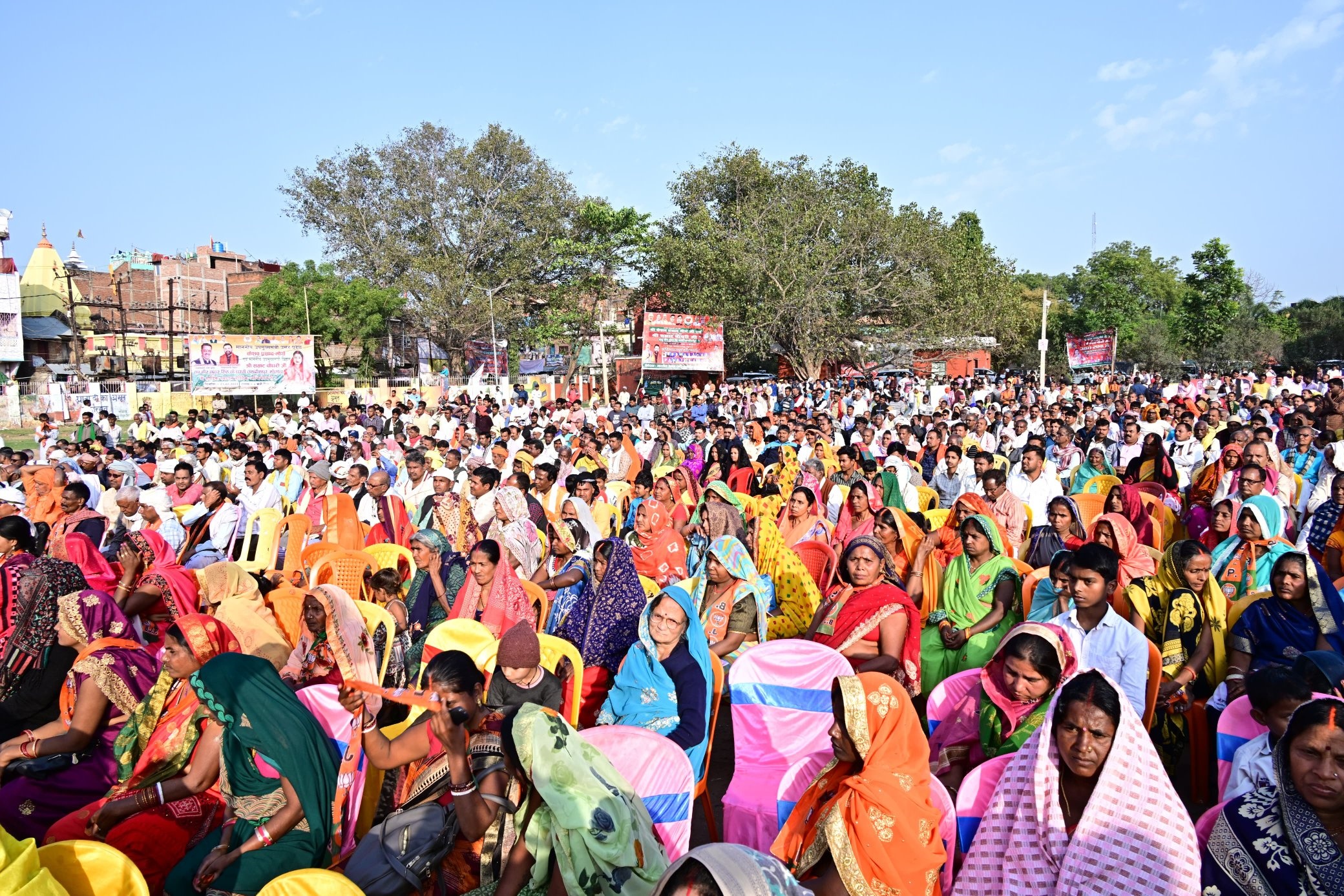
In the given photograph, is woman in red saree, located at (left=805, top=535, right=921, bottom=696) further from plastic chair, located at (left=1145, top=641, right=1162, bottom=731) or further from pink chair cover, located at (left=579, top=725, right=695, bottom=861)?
pink chair cover, located at (left=579, top=725, right=695, bottom=861)

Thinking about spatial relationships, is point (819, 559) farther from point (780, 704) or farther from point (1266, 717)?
point (1266, 717)

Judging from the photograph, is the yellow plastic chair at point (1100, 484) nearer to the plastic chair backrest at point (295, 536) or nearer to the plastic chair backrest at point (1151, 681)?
the plastic chair backrest at point (1151, 681)

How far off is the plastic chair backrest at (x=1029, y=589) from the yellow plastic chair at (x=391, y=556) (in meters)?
3.64

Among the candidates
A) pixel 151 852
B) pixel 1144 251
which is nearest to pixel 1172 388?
pixel 151 852

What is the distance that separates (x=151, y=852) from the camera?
3.08 meters

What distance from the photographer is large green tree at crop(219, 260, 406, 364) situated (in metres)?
30.7

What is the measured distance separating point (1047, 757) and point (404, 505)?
589 cm

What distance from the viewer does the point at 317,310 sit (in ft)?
101

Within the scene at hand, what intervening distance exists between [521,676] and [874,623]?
1.65 metres

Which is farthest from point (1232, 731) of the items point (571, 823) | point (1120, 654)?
point (571, 823)

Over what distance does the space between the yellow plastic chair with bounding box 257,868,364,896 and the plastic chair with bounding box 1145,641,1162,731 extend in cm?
301

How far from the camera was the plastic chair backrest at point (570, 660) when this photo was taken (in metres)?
3.69

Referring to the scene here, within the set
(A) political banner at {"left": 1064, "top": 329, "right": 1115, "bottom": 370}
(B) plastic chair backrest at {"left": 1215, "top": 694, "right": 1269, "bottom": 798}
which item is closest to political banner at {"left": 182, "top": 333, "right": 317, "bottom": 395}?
Answer: (A) political banner at {"left": 1064, "top": 329, "right": 1115, "bottom": 370}

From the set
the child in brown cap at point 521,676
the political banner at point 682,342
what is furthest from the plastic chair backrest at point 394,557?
the political banner at point 682,342
